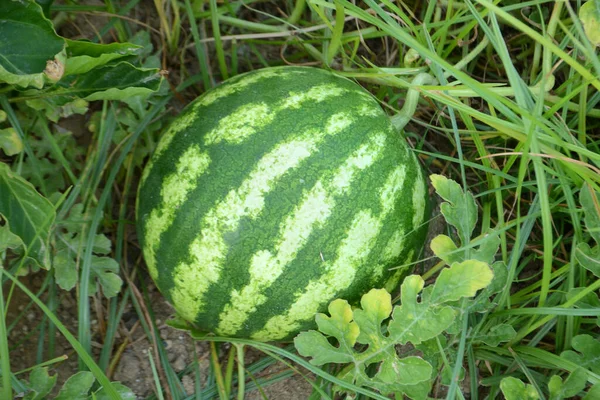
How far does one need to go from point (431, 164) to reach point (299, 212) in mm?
822

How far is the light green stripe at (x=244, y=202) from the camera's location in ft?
4.74

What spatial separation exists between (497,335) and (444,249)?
0.31 m

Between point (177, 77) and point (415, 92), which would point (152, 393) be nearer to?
point (177, 77)

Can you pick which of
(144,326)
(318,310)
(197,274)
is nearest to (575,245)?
(318,310)

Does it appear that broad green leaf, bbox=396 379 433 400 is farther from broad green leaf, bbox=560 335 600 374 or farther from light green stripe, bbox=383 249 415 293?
broad green leaf, bbox=560 335 600 374

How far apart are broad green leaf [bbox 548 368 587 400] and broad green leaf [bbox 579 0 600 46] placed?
790mm

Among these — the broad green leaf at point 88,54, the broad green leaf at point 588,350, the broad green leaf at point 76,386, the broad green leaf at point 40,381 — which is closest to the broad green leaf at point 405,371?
the broad green leaf at point 588,350

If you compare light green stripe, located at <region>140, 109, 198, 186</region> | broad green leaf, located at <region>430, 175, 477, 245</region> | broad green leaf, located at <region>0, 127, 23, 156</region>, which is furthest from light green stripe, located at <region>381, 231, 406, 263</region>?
broad green leaf, located at <region>0, 127, 23, 156</region>

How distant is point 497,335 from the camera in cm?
162

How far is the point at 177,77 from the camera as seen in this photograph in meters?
2.14

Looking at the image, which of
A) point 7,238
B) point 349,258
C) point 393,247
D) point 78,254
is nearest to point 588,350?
point 393,247

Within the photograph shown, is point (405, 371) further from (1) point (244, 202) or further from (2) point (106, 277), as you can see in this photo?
(2) point (106, 277)

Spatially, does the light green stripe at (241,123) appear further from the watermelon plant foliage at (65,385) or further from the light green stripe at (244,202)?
the watermelon plant foliage at (65,385)

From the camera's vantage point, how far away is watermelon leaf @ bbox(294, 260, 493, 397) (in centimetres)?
137
